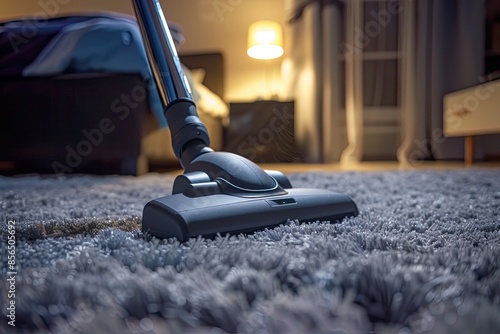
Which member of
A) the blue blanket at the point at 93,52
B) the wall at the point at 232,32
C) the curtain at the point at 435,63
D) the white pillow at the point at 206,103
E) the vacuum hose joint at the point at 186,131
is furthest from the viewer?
the wall at the point at 232,32

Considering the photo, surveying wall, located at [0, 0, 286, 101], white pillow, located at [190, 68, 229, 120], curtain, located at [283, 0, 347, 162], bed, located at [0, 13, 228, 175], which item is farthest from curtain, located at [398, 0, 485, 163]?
bed, located at [0, 13, 228, 175]

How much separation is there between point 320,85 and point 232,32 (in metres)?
1.03

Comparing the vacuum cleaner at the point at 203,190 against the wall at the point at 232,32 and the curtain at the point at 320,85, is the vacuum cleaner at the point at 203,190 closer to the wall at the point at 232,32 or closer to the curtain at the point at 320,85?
the curtain at the point at 320,85

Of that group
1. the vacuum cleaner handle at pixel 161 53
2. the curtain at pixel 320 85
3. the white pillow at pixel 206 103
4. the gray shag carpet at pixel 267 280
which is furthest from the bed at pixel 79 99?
the curtain at pixel 320 85

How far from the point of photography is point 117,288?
0.27m

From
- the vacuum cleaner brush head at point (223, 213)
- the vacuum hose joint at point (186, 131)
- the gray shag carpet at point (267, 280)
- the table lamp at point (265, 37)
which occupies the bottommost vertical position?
the gray shag carpet at point (267, 280)

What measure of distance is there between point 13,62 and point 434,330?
6.03 ft

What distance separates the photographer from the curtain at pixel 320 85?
8.12 ft

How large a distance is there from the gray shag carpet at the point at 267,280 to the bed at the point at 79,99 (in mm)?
1049

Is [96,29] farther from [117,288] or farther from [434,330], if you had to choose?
[434,330]

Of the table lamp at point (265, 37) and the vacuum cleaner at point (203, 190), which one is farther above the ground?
the table lamp at point (265, 37)

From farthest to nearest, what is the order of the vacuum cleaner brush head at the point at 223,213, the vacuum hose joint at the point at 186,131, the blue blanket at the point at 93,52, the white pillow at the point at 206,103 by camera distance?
the white pillow at the point at 206,103 → the blue blanket at the point at 93,52 → the vacuum hose joint at the point at 186,131 → the vacuum cleaner brush head at the point at 223,213

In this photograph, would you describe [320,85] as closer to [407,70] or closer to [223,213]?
[407,70]

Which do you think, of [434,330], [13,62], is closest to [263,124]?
[13,62]
